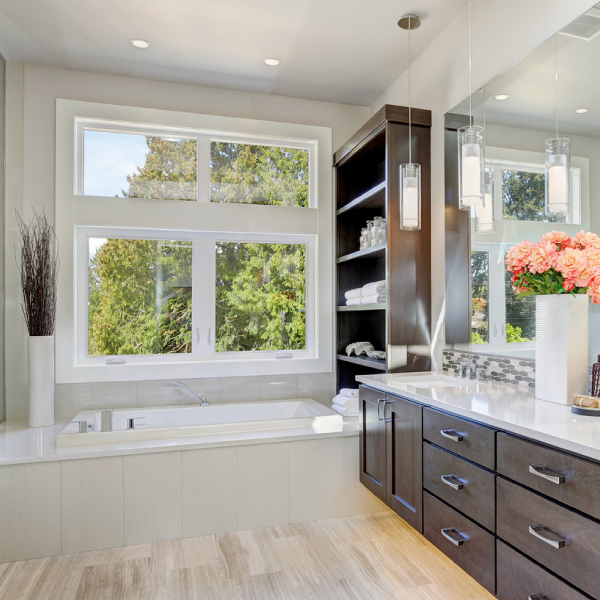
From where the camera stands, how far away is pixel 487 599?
206cm

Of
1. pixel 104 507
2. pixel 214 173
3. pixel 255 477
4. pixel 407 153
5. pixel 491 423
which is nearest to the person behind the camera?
pixel 491 423

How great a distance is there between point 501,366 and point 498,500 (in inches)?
36.8

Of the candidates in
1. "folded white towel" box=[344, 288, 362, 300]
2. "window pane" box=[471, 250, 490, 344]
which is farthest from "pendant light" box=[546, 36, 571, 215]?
"folded white towel" box=[344, 288, 362, 300]

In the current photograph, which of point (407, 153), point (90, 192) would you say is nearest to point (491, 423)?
point (407, 153)

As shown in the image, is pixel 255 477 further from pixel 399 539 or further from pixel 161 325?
pixel 161 325

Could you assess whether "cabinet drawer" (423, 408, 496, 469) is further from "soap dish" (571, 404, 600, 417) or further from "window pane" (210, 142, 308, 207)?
"window pane" (210, 142, 308, 207)

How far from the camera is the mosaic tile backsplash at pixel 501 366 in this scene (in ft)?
7.25

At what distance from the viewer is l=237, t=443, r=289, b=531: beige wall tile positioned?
8.79 ft

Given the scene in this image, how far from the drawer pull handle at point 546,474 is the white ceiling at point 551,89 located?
1.33 metres

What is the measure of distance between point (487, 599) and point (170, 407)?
7.42ft

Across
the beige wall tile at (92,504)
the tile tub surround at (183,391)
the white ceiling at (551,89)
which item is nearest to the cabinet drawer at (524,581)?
the white ceiling at (551,89)

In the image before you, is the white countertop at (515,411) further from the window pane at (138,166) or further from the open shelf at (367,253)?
the window pane at (138,166)

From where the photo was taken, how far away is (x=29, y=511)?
2.39m

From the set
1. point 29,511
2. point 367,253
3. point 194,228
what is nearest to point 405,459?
point 367,253
